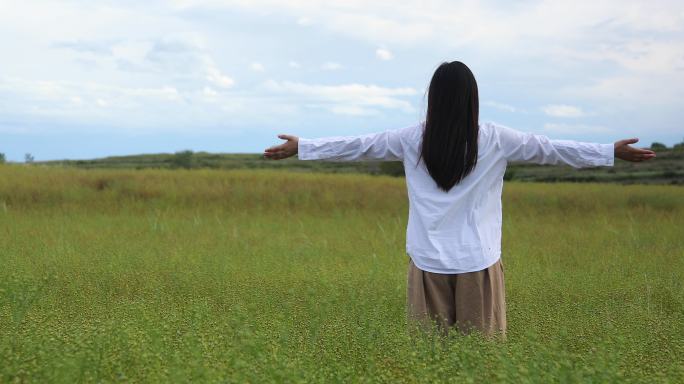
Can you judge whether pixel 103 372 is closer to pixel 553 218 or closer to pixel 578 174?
pixel 553 218

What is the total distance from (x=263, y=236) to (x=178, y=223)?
6.51ft

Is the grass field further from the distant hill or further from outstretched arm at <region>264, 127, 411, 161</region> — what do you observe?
the distant hill

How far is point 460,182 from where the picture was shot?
415 centimetres

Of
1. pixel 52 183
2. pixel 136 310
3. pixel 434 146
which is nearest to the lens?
pixel 434 146

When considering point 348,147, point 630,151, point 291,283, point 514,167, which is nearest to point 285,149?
point 348,147

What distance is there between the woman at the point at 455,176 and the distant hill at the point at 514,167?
32.1 feet

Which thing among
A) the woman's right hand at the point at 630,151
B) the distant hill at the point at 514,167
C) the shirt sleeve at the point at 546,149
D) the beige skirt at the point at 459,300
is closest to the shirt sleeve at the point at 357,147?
the shirt sleeve at the point at 546,149

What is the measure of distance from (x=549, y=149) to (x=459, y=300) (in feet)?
3.43

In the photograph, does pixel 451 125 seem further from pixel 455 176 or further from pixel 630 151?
A: pixel 630 151

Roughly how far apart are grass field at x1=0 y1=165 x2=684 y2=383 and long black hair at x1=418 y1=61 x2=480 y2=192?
3.12 feet

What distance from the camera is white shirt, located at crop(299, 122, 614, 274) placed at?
4.13 m

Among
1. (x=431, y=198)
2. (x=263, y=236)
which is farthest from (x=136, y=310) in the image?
(x=263, y=236)

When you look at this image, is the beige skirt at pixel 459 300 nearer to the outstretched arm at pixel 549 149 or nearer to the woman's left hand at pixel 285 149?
the outstretched arm at pixel 549 149

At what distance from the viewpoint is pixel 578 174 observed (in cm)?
2180
